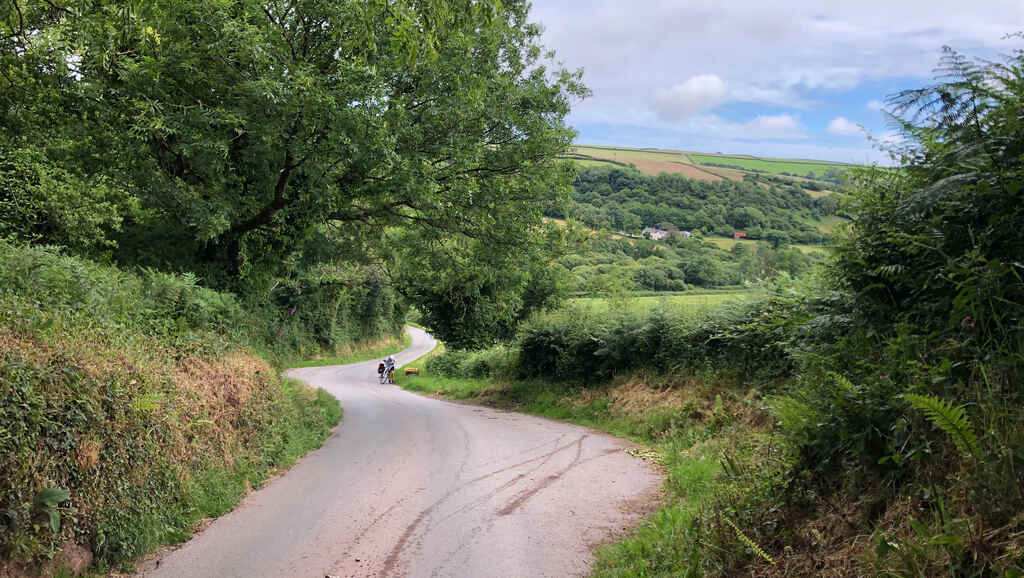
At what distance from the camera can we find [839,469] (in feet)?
13.9

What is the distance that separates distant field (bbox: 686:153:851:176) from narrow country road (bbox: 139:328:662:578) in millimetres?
75695

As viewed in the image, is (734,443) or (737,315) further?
(737,315)

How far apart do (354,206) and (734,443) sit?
37.5ft

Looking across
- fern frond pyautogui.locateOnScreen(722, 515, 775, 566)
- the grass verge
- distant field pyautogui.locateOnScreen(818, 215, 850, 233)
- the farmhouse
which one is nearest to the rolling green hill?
the farmhouse

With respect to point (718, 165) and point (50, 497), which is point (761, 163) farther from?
point (50, 497)

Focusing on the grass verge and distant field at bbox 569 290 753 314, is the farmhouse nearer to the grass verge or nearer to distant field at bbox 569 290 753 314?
the grass verge

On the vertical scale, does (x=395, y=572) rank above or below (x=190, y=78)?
below

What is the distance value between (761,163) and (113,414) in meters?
98.1

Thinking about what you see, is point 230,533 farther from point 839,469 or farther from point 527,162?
point 527,162

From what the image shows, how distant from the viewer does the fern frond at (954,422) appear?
3.13 meters

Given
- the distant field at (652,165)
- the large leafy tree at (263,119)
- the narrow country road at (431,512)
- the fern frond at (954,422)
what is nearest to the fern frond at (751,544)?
the fern frond at (954,422)

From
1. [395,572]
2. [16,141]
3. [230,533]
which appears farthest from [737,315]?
[16,141]

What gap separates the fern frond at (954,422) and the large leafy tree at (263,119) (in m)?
7.66

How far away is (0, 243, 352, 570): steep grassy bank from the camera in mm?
4746
